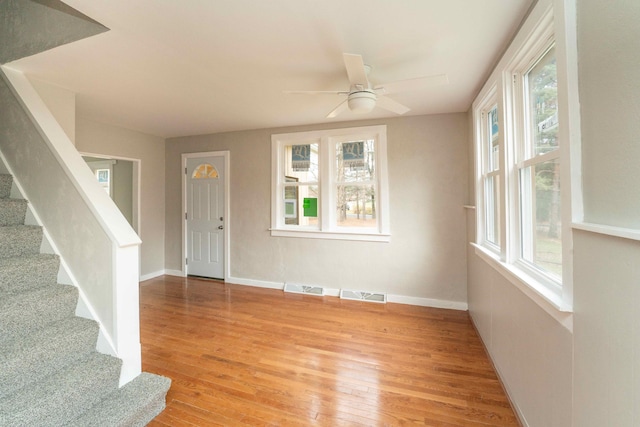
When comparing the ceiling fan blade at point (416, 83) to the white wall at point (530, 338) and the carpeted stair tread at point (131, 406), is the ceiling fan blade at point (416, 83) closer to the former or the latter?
the white wall at point (530, 338)

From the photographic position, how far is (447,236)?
3.45 m

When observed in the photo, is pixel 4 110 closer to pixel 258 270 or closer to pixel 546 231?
pixel 258 270

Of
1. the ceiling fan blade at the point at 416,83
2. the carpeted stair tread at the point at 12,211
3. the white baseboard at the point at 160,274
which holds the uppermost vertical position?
the ceiling fan blade at the point at 416,83

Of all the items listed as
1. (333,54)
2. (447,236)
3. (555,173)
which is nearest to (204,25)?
(333,54)

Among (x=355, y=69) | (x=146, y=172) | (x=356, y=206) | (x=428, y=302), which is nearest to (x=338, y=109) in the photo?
(x=355, y=69)

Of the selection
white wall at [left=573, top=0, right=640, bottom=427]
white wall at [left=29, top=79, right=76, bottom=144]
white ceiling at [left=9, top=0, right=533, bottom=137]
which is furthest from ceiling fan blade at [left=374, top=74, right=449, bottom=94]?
white wall at [left=29, top=79, right=76, bottom=144]

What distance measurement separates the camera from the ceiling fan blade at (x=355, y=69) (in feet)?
5.48

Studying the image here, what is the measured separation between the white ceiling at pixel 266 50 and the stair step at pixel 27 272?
1549mm

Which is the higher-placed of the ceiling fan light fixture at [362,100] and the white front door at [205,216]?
the ceiling fan light fixture at [362,100]

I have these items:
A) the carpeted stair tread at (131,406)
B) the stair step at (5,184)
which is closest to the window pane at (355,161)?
the carpeted stair tread at (131,406)

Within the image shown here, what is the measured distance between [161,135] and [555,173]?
17.1 feet

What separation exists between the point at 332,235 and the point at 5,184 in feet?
10.5

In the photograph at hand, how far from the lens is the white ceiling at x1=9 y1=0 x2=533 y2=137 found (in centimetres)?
160

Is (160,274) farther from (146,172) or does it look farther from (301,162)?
(301,162)
